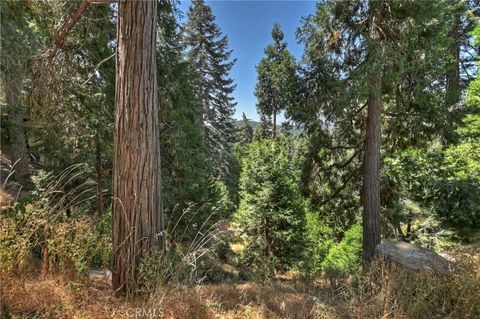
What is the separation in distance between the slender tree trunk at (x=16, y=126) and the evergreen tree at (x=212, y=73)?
9711 mm

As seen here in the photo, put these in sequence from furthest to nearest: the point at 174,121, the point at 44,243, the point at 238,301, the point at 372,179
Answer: the point at 174,121, the point at 372,179, the point at 238,301, the point at 44,243

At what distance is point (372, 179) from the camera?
5.97 m

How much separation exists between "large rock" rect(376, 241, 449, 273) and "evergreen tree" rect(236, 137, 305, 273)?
452 cm

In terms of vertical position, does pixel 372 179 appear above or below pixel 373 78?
below

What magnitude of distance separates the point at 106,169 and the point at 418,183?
324 inches

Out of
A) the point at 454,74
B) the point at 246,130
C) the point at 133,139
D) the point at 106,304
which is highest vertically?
the point at 246,130

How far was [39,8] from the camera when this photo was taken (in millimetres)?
3451

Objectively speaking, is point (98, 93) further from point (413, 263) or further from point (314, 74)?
point (413, 263)

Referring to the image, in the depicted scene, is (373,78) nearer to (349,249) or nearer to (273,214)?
(273,214)

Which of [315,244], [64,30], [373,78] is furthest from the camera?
[315,244]

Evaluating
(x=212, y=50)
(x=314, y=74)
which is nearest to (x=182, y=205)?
(x=314, y=74)

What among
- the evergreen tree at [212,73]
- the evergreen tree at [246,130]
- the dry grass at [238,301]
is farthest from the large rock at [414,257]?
the evergreen tree at [246,130]

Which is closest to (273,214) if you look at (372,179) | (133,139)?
(372,179)

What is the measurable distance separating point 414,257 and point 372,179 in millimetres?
2292
